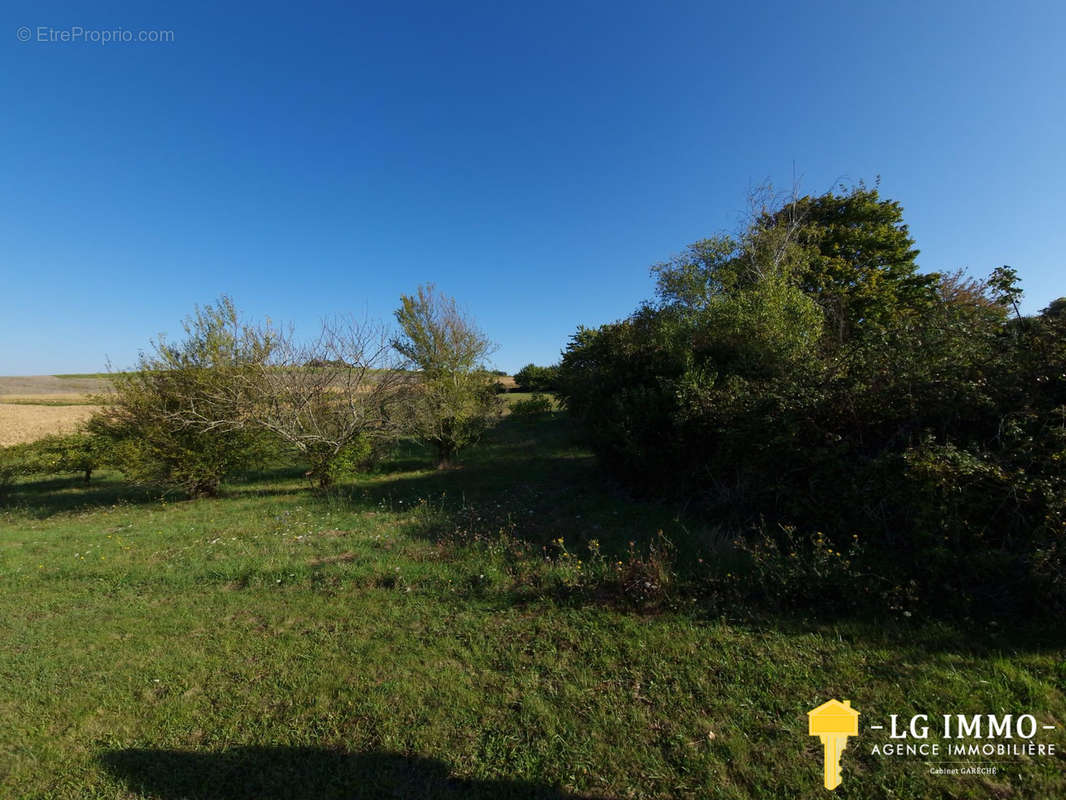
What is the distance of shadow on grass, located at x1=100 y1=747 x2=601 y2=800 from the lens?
2.25 m

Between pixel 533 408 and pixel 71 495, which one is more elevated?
pixel 533 408

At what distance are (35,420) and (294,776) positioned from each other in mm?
46830

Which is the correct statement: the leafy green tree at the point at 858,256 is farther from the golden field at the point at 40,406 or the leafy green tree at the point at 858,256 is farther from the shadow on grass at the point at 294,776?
the golden field at the point at 40,406

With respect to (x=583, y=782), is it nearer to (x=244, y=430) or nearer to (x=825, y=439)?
(x=825, y=439)

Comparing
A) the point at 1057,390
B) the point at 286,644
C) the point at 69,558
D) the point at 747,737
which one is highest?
the point at 1057,390

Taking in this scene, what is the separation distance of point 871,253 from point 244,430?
25.9 metres

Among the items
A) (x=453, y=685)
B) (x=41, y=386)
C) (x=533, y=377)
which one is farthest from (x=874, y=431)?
(x=41, y=386)

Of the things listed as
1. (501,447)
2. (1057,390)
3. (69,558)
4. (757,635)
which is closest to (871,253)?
(1057,390)

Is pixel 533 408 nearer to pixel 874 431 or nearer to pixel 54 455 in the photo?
pixel 874 431

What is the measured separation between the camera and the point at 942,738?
7.93 ft

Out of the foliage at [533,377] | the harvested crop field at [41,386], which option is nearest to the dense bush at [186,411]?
the foliage at [533,377]

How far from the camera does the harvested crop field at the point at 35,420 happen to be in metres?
22.6

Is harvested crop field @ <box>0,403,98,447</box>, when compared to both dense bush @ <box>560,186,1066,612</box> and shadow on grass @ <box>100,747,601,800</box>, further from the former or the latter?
dense bush @ <box>560,186,1066,612</box>

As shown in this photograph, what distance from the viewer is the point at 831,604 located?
12.5 feet
